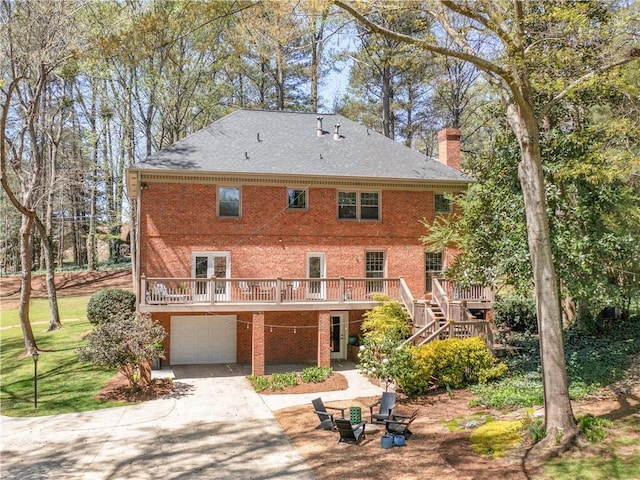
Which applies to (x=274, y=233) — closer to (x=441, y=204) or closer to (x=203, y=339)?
(x=203, y=339)

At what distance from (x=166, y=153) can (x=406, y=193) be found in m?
10.2

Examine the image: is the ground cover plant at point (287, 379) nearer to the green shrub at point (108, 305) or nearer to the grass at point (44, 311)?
the green shrub at point (108, 305)

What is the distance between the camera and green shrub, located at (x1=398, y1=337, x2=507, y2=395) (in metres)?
15.6

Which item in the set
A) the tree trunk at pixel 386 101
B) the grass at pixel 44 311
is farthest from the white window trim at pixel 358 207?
the grass at pixel 44 311

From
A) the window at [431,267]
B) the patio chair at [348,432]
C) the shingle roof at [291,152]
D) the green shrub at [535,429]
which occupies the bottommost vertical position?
the patio chair at [348,432]

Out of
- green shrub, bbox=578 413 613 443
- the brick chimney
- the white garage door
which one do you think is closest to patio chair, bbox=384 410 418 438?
green shrub, bbox=578 413 613 443

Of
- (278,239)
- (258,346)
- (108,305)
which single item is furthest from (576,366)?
(108,305)

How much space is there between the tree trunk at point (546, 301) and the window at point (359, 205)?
36.9ft

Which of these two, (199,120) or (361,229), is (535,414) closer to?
(361,229)

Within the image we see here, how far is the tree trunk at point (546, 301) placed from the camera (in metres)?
10.6

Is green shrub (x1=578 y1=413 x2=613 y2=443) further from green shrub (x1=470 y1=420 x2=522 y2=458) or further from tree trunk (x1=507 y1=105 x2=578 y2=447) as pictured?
green shrub (x1=470 y1=420 x2=522 y2=458)

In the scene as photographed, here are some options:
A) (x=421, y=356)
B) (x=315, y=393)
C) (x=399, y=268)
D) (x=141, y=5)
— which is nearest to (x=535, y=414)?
(x=421, y=356)

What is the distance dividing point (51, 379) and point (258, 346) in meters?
7.37

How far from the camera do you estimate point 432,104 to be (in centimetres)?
3959
